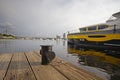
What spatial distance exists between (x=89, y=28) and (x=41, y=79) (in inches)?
676

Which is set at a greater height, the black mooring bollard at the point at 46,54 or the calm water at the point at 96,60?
the black mooring bollard at the point at 46,54

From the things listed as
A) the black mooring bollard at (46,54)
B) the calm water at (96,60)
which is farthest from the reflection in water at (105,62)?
the black mooring bollard at (46,54)

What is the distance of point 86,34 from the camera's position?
1845cm

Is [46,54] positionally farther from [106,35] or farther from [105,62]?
[106,35]

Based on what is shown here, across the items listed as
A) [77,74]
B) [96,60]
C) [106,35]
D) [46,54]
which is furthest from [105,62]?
[106,35]

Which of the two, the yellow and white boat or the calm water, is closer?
the calm water

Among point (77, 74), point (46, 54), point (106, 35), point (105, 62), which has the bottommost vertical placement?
point (105, 62)

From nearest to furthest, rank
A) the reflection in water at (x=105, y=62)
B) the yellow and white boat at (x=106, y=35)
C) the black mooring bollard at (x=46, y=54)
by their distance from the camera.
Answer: the black mooring bollard at (x=46, y=54), the reflection in water at (x=105, y=62), the yellow and white boat at (x=106, y=35)

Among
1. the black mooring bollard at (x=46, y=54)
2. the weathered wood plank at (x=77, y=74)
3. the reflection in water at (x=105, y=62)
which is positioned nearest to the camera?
the weathered wood plank at (x=77, y=74)

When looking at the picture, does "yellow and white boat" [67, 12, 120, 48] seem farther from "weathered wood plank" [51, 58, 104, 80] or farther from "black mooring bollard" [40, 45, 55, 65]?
"weathered wood plank" [51, 58, 104, 80]

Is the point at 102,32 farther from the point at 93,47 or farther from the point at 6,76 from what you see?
the point at 6,76

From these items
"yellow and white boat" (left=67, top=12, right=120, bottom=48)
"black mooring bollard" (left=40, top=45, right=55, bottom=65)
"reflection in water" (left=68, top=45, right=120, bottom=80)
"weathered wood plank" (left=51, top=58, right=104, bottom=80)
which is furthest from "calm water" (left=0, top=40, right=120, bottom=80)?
"black mooring bollard" (left=40, top=45, right=55, bottom=65)

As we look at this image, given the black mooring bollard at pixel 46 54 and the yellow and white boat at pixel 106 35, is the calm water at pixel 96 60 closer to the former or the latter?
the yellow and white boat at pixel 106 35

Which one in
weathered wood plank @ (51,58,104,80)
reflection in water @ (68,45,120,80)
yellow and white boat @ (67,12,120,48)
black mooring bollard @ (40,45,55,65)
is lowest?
A: reflection in water @ (68,45,120,80)
